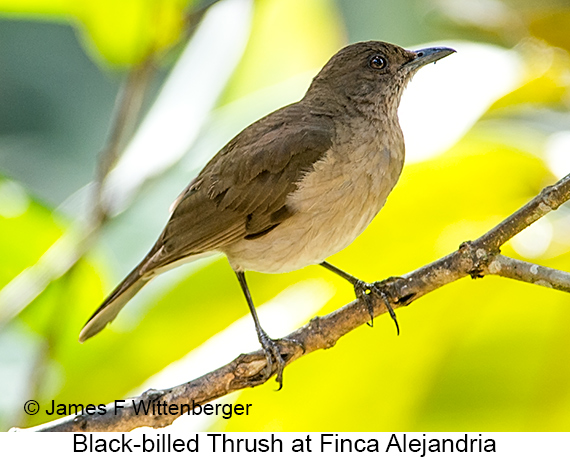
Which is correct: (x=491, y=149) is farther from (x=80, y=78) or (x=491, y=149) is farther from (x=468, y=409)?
(x=80, y=78)

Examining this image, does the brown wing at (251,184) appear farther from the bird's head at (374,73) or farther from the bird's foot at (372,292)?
the bird's foot at (372,292)

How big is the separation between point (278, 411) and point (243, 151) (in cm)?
92

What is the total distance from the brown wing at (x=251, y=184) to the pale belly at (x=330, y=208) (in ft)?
0.18

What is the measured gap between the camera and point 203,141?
315 centimetres

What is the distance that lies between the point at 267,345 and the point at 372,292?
0.39m

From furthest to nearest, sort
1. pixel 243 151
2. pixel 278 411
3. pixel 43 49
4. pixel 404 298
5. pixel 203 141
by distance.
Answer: pixel 43 49 < pixel 203 141 < pixel 243 151 < pixel 278 411 < pixel 404 298

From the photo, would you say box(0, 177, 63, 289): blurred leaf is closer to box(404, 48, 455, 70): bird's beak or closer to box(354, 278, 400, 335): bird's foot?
box(354, 278, 400, 335): bird's foot

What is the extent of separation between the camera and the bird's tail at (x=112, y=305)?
257 cm

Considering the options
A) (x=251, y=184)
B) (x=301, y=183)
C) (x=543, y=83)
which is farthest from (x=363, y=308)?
(x=543, y=83)

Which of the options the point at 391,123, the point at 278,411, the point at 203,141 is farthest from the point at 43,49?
the point at 278,411

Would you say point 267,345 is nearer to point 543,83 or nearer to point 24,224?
point 24,224

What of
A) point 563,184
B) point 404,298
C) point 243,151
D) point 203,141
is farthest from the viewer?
point 203,141

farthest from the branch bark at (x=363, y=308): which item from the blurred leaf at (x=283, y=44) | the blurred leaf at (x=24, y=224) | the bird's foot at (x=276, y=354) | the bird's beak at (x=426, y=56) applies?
the blurred leaf at (x=283, y=44)

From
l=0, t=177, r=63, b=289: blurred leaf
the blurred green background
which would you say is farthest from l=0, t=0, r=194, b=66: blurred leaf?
l=0, t=177, r=63, b=289: blurred leaf
